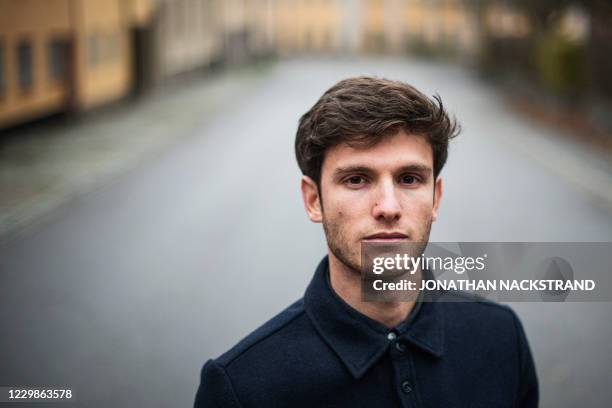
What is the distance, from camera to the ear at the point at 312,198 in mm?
2527

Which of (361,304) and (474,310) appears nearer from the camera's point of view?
(361,304)

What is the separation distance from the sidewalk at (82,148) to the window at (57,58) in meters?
1.33

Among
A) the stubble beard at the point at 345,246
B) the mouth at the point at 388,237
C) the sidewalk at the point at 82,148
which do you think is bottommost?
the sidewalk at the point at 82,148

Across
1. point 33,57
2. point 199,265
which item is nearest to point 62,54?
point 33,57

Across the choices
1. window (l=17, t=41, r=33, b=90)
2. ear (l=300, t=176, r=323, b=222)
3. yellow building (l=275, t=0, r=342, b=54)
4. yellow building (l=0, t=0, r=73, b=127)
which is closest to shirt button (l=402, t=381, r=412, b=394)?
A: ear (l=300, t=176, r=323, b=222)

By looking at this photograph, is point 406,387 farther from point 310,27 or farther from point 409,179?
point 310,27

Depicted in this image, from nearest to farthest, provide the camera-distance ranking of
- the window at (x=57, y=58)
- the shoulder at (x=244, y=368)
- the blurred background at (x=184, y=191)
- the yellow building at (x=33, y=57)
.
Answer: the shoulder at (x=244, y=368) < the blurred background at (x=184, y=191) < the yellow building at (x=33, y=57) < the window at (x=57, y=58)

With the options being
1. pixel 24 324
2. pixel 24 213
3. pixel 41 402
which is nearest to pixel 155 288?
pixel 24 324

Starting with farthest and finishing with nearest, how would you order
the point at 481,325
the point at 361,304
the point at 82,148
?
1. the point at 82,148
2. the point at 481,325
3. the point at 361,304

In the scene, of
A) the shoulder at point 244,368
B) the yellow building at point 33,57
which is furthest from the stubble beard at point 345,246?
the yellow building at point 33,57

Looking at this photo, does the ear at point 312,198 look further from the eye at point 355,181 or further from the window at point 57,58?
the window at point 57,58

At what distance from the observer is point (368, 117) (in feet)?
7.45

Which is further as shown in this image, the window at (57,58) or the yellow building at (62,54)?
the window at (57,58)

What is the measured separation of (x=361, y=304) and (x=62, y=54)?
23.8 metres
